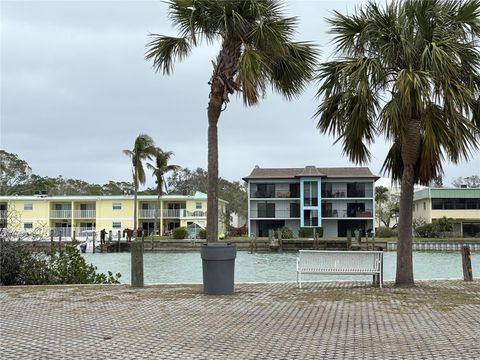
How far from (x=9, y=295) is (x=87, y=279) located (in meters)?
3.43

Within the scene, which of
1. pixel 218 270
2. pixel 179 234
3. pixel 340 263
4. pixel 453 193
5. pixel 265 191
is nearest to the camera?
pixel 218 270

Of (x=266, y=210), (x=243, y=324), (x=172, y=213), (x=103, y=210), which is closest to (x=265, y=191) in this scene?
(x=266, y=210)

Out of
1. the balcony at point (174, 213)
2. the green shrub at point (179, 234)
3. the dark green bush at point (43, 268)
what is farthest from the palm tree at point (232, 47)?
the balcony at point (174, 213)

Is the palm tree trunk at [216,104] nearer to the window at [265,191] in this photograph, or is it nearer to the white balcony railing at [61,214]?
the window at [265,191]

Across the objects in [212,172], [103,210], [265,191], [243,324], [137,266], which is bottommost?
[243,324]

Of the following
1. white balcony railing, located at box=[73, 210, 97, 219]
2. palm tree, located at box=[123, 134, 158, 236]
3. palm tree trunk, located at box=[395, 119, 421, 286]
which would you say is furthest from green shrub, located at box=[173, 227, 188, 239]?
palm tree trunk, located at box=[395, 119, 421, 286]

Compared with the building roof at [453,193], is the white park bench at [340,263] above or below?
below

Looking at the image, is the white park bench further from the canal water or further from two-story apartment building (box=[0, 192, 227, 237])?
two-story apartment building (box=[0, 192, 227, 237])

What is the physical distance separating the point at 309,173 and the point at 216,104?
53542 millimetres

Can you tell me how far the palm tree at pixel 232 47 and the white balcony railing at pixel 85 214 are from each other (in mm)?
58854

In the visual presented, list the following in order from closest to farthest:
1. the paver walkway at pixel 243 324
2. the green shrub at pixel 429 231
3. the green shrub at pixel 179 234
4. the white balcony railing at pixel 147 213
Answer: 1. the paver walkway at pixel 243 324
2. the green shrub at pixel 179 234
3. the green shrub at pixel 429 231
4. the white balcony railing at pixel 147 213

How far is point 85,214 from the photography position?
68.6 metres

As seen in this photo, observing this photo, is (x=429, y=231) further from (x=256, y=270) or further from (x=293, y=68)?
(x=293, y=68)

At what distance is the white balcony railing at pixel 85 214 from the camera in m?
68.4
